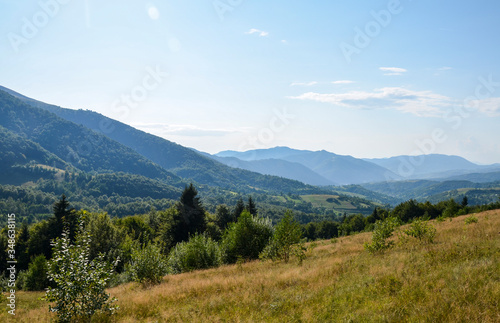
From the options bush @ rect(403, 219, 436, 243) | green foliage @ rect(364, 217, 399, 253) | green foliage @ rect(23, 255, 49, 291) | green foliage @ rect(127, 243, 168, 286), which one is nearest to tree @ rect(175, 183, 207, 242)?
green foliage @ rect(23, 255, 49, 291)

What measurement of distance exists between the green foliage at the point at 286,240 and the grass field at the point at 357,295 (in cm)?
568

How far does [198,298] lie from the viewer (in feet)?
35.9

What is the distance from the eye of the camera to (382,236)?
15.6 m

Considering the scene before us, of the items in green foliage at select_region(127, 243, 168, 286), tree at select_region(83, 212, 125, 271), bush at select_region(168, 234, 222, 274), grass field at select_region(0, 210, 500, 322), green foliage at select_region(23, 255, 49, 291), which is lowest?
green foliage at select_region(23, 255, 49, 291)

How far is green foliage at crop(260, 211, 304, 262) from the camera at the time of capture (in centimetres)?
1877

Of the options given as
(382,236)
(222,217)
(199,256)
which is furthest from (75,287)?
(222,217)

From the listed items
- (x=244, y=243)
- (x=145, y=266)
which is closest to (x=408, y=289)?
(x=145, y=266)

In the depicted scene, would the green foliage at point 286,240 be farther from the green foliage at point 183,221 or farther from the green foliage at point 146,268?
the green foliage at point 183,221

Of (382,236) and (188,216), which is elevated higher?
(382,236)

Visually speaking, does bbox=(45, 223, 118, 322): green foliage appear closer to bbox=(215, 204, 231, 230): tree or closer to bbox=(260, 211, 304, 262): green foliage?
bbox=(260, 211, 304, 262): green foliage

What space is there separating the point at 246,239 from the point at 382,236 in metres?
12.6

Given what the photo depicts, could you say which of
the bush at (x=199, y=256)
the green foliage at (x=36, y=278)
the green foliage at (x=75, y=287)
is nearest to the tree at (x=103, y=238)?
the green foliage at (x=36, y=278)

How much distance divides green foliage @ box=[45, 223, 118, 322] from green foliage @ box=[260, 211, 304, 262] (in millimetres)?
11904

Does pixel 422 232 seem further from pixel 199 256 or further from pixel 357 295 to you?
pixel 199 256
